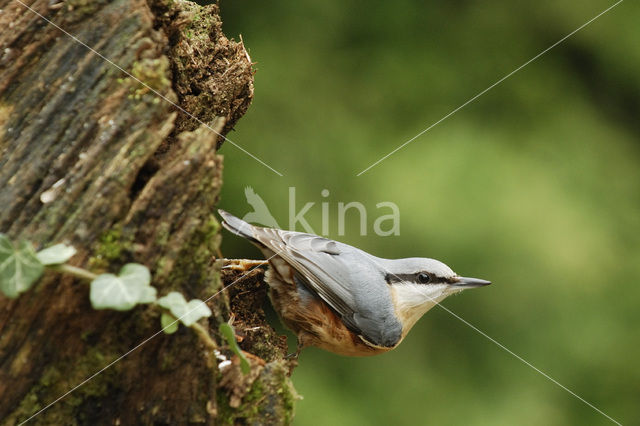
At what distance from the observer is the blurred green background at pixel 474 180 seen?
353cm

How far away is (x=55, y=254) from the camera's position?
1.49 m

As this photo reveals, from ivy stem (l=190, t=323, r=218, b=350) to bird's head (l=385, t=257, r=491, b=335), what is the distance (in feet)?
4.96

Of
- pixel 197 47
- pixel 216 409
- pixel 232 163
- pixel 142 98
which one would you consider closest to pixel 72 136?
pixel 142 98

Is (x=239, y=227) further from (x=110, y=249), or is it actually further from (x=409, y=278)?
(x=110, y=249)

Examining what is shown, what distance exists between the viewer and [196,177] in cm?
168

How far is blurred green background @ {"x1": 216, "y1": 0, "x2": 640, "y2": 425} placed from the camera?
3531mm

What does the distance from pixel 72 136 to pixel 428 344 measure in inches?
98.8

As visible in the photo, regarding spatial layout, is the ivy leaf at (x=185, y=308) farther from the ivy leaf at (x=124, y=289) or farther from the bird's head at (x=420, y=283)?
the bird's head at (x=420, y=283)

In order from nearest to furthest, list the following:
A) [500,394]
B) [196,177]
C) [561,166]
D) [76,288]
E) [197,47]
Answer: [76,288]
[196,177]
[197,47]
[500,394]
[561,166]

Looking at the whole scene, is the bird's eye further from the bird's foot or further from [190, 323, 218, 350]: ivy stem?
[190, 323, 218, 350]: ivy stem

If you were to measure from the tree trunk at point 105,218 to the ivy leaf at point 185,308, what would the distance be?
0.25ft

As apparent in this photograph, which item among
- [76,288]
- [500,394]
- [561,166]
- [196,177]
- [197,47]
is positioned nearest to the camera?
[76,288]

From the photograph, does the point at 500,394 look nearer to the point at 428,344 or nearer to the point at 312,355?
the point at 428,344

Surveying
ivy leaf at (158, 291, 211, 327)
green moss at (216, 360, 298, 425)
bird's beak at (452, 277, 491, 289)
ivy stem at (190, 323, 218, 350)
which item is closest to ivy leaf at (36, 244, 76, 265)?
ivy leaf at (158, 291, 211, 327)
